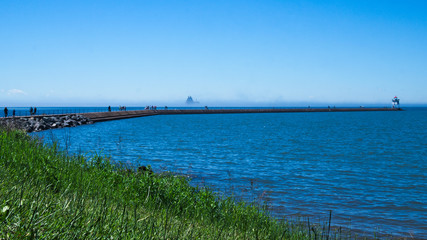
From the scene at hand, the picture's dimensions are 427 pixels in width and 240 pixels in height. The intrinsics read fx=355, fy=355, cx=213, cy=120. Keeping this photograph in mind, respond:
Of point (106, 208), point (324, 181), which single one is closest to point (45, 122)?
point (324, 181)

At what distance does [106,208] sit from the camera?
4801 mm

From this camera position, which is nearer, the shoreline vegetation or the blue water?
the shoreline vegetation

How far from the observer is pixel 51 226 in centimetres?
415

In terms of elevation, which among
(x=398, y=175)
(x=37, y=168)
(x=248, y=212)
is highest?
(x=37, y=168)

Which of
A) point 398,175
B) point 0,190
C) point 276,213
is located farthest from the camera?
point 398,175

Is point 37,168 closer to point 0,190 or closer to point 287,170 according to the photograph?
point 0,190

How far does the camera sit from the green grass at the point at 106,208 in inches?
164

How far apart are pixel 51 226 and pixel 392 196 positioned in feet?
61.2

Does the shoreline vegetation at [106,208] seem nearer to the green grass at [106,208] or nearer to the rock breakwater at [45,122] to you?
the green grass at [106,208]

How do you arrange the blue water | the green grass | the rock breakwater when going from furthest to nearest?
the rock breakwater < the blue water < the green grass

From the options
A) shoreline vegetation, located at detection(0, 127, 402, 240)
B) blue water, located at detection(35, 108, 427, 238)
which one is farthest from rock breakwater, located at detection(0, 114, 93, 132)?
shoreline vegetation, located at detection(0, 127, 402, 240)

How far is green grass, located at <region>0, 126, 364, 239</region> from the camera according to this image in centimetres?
417

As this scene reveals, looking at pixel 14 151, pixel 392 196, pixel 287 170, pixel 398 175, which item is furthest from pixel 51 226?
pixel 398 175

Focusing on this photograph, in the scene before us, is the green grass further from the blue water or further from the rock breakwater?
the rock breakwater
